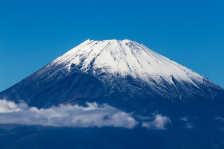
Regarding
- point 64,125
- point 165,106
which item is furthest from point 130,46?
point 64,125

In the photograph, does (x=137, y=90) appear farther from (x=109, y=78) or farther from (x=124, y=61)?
(x=124, y=61)

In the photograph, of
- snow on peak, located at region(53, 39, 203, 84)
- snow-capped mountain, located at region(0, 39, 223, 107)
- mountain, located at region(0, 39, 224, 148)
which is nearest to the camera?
mountain, located at region(0, 39, 224, 148)

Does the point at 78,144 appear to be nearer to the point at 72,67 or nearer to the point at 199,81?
the point at 72,67

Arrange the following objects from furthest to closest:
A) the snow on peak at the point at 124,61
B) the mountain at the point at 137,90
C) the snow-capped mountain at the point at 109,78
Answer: the snow on peak at the point at 124,61 → the snow-capped mountain at the point at 109,78 → the mountain at the point at 137,90

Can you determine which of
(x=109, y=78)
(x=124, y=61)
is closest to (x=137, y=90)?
(x=109, y=78)

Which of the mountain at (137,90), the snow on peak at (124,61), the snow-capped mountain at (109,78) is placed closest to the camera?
the mountain at (137,90)

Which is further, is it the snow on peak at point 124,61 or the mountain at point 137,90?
the snow on peak at point 124,61

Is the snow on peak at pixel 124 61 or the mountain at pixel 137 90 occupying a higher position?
the snow on peak at pixel 124 61
